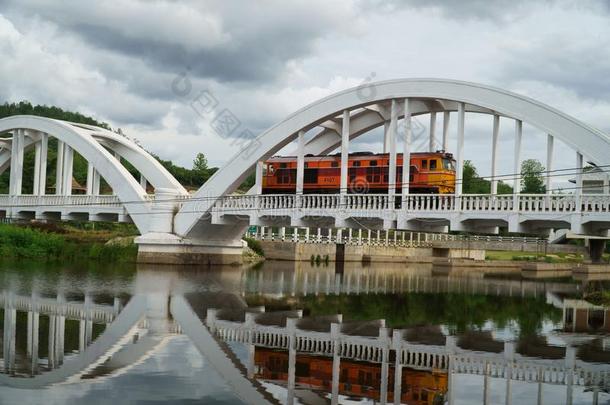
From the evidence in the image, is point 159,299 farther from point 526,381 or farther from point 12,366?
point 526,381

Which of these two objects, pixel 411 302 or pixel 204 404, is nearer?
pixel 204 404

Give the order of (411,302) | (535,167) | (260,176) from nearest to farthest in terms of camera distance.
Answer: (411,302)
(260,176)
(535,167)

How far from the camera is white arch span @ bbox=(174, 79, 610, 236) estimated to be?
2205 centimetres

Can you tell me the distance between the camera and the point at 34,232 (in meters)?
37.2

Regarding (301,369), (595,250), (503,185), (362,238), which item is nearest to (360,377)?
(301,369)

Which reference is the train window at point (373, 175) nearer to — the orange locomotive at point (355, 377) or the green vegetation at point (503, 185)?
the orange locomotive at point (355, 377)

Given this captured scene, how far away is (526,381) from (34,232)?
3189 centimetres

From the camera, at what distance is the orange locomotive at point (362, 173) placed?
2747 centimetres

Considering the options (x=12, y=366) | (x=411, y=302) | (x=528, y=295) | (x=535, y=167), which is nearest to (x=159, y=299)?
(x=411, y=302)

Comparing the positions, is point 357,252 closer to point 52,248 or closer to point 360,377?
point 52,248

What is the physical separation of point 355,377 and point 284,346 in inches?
108

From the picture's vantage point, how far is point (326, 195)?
28188 millimetres

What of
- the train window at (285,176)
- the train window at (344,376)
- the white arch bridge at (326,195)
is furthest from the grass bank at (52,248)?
the train window at (344,376)

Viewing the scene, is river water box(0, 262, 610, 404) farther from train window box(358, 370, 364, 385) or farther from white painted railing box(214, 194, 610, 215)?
white painted railing box(214, 194, 610, 215)
